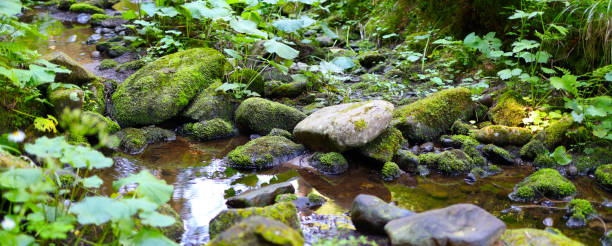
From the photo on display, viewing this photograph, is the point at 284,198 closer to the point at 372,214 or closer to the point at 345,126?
the point at 372,214

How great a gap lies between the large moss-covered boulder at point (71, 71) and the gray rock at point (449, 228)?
377cm

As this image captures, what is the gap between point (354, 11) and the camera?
8.47 m

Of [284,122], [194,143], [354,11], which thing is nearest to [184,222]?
[194,143]

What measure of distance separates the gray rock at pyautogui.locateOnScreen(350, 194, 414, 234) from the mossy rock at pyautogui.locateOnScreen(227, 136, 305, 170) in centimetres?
138

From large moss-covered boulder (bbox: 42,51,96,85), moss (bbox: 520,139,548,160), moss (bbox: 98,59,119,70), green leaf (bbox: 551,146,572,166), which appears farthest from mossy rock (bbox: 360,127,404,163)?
moss (bbox: 98,59,119,70)

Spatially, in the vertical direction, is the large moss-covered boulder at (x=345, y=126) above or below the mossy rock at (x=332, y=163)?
above

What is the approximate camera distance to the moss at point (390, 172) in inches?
144

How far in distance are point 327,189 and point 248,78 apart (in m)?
2.31

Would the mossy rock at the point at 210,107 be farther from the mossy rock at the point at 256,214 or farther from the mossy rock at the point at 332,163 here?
the mossy rock at the point at 256,214

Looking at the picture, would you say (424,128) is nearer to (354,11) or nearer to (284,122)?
(284,122)

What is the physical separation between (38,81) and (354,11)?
6.27 m

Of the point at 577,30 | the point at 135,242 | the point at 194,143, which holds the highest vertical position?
the point at 577,30

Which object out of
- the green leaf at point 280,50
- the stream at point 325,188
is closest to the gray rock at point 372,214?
the stream at point 325,188

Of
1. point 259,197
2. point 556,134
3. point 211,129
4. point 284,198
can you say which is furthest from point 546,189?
point 211,129
